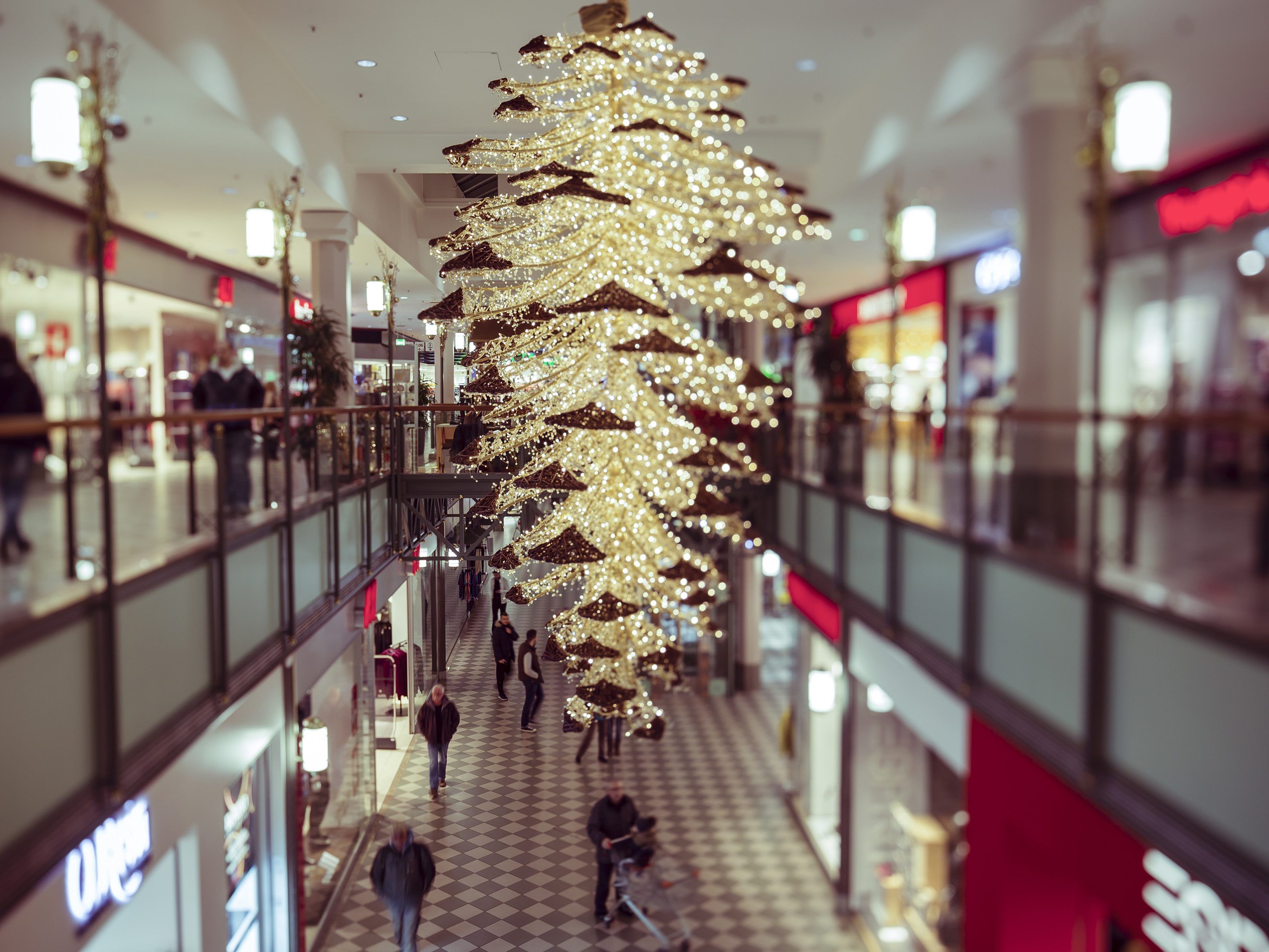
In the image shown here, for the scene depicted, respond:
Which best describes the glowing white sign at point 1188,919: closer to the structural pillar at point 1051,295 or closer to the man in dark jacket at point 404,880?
the structural pillar at point 1051,295

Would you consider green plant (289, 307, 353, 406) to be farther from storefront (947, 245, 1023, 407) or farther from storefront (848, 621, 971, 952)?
storefront (947, 245, 1023, 407)

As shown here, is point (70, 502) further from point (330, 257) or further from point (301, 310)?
point (301, 310)

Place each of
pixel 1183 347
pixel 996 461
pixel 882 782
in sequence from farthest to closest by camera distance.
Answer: pixel 882 782 < pixel 996 461 < pixel 1183 347

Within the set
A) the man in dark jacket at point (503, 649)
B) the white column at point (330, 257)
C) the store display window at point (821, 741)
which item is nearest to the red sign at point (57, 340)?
the store display window at point (821, 741)

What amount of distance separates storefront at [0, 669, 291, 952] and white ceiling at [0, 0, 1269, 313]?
2849 millimetres

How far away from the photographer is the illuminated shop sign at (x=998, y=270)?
468 centimetres

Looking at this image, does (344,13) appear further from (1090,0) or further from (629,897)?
(629,897)

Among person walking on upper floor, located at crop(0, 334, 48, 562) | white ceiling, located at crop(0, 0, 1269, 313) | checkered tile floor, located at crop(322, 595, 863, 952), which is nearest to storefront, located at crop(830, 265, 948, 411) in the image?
white ceiling, located at crop(0, 0, 1269, 313)

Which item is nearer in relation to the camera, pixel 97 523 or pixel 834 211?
pixel 97 523

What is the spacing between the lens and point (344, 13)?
8.33 m

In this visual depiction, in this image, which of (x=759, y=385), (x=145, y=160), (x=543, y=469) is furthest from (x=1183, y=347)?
(x=145, y=160)

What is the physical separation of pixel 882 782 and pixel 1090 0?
593 centimetres

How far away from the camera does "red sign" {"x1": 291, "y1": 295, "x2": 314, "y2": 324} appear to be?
10.9m

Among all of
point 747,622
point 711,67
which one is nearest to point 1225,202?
point 711,67
